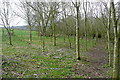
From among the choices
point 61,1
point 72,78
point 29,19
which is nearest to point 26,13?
point 29,19

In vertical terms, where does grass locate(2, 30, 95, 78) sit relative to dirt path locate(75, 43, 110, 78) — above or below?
above

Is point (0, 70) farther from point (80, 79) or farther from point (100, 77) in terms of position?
point (100, 77)

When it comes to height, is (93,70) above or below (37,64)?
below

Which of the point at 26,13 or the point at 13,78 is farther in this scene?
the point at 26,13

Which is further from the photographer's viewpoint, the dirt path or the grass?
the dirt path

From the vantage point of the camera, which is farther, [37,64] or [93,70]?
[37,64]

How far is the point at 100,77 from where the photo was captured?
876 cm

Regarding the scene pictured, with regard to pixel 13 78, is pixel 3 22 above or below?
above

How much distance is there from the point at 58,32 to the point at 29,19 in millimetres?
24381

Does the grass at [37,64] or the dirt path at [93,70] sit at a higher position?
the grass at [37,64]

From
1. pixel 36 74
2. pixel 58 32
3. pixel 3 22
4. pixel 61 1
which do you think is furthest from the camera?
pixel 58 32

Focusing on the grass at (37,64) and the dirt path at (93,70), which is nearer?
the grass at (37,64)

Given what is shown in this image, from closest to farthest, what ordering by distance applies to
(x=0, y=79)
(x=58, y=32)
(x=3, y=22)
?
1. (x=0, y=79)
2. (x=3, y=22)
3. (x=58, y=32)

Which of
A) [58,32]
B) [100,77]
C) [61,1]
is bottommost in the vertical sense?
[100,77]
